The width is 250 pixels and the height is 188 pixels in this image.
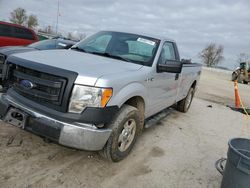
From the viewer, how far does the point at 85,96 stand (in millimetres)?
3176

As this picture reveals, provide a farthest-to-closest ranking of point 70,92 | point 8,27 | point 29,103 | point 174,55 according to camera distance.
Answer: point 8,27, point 174,55, point 29,103, point 70,92

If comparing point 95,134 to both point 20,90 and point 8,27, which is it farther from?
point 8,27

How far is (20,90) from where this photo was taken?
3.55 metres

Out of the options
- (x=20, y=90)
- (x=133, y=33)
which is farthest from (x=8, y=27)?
(x=20, y=90)

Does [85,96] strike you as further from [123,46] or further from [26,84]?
[123,46]

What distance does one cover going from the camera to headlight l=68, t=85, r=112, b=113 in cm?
317

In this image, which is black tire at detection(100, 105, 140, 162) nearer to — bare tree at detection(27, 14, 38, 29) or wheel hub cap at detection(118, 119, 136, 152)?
wheel hub cap at detection(118, 119, 136, 152)

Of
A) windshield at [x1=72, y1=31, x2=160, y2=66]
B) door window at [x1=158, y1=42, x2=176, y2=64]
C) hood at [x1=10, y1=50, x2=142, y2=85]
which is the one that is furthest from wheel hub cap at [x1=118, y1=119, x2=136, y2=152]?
door window at [x1=158, y1=42, x2=176, y2=64]

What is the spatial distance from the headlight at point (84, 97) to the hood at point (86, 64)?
82mm

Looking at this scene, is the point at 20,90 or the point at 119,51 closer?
the point at 20,90

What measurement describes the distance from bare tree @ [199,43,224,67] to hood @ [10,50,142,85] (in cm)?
7686

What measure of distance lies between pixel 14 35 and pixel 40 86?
349 inches

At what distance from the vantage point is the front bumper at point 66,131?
3.15m

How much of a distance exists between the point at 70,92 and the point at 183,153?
2484 mm
